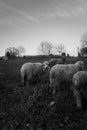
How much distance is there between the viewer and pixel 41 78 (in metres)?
9.12

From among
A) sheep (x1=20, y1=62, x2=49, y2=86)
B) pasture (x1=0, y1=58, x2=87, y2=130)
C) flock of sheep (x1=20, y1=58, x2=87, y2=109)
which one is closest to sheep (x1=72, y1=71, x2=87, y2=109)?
flock of sheep (x1=20, y1=58, x2=87, y2=109)

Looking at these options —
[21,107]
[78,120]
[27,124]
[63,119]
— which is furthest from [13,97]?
[78,120]

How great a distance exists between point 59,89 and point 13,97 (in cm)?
236

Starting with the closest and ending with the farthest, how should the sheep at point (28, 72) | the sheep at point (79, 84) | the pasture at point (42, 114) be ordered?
the pasture at point (42, 114), the sheep at point (79, 84), the sheep at point (28, 72)

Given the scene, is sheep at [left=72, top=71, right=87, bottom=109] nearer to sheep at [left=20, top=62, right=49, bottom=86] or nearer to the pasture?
the pasture

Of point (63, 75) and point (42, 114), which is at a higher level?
point (63, 75)

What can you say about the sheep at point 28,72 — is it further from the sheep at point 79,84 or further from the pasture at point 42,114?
the sheep at point 79,84

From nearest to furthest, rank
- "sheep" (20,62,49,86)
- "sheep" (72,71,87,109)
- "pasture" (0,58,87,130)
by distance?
"pasture" (0,58,87,130) < "sheep" (72,71,87,109) < "sheep" (20,62,49,86)

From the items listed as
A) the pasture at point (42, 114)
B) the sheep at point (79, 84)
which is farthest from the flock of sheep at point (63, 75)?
the pasture at point (42, 114)

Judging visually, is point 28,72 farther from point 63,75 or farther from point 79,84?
point 79,84

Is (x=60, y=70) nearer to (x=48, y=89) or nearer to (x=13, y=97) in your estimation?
(x=48, y=89)

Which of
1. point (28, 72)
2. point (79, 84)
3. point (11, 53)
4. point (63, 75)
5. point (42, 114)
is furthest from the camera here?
point (11, 53)

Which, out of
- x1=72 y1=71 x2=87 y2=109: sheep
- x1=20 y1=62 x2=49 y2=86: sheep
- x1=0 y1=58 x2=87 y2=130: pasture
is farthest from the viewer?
x1=20 y1=62 x2=49 y2=86: sheep

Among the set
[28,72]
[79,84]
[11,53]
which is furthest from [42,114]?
[11,53]
